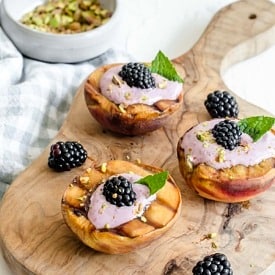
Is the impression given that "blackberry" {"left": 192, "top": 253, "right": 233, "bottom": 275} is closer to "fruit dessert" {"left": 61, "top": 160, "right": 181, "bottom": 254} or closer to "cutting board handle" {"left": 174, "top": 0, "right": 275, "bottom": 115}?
"fruit dessert" {"left": 61, "top": 160, "right": 181, "bottom": 254}

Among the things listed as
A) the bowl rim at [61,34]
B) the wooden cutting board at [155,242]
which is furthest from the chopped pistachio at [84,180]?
the bowl rim at [61,34]

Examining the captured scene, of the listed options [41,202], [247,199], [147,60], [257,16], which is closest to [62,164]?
[41,202]

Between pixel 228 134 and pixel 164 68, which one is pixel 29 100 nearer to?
pixel 164 68

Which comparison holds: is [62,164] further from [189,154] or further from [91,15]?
[91,15]

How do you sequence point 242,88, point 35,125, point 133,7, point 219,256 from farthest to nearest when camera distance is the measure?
1. point 133,7
2. point 242,88
3. point 35,125
4. point 219,256

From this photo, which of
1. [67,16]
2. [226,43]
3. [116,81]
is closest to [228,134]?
[116,81]
